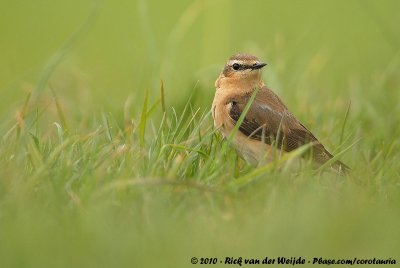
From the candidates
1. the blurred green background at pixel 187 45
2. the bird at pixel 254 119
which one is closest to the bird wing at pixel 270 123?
the bird at pixel 254 119

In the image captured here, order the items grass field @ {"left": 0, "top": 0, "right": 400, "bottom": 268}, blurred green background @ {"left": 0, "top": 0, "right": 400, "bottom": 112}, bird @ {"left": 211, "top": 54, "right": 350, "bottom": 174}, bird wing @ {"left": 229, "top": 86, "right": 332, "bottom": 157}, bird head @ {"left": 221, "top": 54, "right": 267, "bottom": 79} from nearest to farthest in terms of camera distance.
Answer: grass field @ {"left": 0, "top": 0, "right": 400, "bottom": 268}, bird @ {"left": 211, "top": 54, "right": 350, "bottom": 174}, bird wing @ {"left": 229, "top": 86, "right": 332, "bottom": 157}, bird head @ {"left": 221, "top": 54, "right": 267, "bottom": 79}, blurred green background @ {"left": 0, "top": 0, "right": 400, "bottom": 112}

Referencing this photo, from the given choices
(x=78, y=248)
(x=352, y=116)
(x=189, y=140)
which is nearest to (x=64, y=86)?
(x=352, y=116)

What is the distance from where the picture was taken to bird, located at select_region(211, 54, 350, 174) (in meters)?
6.61

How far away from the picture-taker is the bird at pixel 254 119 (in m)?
6.61

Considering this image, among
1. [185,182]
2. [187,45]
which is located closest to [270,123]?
[185,182]

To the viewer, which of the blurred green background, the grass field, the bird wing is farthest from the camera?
the blurred green background

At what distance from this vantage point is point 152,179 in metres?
5.08

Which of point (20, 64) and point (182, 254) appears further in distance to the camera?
point (20, 64)

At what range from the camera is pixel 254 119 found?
7066 mm

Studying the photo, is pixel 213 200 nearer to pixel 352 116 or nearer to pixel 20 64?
pixel 352 116

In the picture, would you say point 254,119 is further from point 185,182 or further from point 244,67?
point 185,182

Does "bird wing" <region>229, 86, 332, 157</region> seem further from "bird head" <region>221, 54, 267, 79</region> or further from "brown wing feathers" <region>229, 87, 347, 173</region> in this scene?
"bird head" <region>221, 54, 267, 79</region>

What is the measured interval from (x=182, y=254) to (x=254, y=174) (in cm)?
108

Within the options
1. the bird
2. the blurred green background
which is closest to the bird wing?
the bird
